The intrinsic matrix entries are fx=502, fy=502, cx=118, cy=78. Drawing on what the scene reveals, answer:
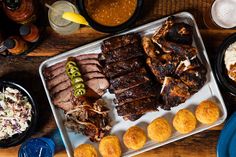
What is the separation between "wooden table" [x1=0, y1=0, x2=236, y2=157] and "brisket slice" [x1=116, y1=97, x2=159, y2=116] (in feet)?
1.00

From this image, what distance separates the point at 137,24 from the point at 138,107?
1.71 ft

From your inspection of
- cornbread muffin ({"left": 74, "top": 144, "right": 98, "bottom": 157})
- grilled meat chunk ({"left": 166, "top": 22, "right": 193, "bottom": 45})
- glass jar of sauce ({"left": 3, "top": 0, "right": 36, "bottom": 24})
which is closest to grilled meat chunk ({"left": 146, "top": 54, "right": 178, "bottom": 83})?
grilled meat chunk ({"left": 166, "top": 22, "right": 193, "bottom": 45})

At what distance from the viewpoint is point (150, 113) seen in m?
3.08

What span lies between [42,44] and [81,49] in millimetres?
270

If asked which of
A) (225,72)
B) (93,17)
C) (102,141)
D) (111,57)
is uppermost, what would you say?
(93,17)

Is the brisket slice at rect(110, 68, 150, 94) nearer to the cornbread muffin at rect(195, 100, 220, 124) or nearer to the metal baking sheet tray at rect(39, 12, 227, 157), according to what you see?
the metal baking sheet tray at rect(39, 12, 227, 157)

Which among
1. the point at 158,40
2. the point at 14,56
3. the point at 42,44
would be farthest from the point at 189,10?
the point at 14,56

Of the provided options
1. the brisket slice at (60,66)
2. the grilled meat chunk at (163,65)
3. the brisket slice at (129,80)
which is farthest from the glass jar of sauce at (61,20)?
the grilled meat chunk at (163,65)

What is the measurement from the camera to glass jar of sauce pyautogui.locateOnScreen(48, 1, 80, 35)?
3047 millimetres

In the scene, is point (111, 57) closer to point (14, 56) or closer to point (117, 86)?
point (117, 86)

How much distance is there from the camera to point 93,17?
9.58ft

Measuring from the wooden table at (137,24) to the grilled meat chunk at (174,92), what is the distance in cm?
28

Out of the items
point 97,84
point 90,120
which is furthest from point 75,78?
point 90,120

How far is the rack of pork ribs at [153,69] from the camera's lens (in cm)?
293
